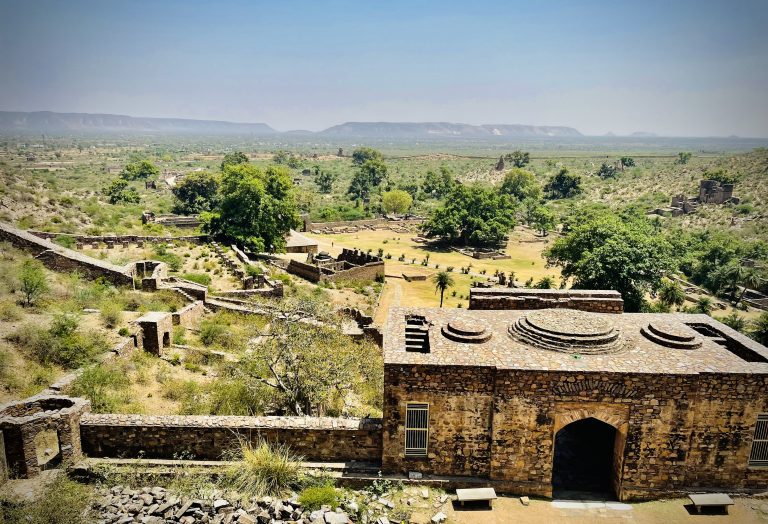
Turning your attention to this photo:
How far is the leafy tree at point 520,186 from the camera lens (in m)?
85.9

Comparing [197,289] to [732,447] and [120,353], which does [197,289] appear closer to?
[120,353]

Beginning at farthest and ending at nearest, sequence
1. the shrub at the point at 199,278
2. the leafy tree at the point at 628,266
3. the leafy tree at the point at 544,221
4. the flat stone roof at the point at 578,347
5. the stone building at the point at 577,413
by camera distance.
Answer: the leafy tree at the point at 544,221
the shrub at the point at 199,278
the leafy tree at the point at 628,266
the flat stone roof at the point at 578,347
the stone building at the point at 577,413

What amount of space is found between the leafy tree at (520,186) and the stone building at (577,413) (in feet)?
253

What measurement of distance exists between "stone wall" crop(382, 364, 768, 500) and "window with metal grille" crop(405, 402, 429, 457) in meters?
0.14

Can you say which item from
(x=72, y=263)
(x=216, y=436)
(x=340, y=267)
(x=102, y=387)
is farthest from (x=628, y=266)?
(x=72, y=263)

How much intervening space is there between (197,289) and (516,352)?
16.8m

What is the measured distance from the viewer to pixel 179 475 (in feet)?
34.9

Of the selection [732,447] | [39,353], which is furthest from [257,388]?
[732,447]

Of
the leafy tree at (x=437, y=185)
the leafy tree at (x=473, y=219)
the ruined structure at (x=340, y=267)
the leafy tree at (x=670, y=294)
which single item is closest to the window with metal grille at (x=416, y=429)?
the ruined structure at (x=340, y=267)

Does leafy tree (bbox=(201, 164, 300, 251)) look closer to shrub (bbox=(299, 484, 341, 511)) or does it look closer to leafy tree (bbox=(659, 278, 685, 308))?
leafy tree (bbox=(659, 278, 685, 308))

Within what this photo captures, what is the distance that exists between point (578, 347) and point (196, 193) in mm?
56932

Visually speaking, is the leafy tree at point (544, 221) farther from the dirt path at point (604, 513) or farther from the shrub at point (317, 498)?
the shrub at point (317, 498)

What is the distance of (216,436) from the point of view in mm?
11289

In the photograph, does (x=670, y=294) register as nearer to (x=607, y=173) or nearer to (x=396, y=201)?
(x=396, y=201)
